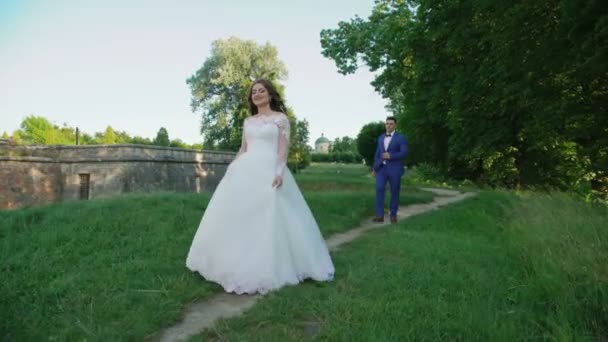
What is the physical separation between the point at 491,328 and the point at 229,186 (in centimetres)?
281

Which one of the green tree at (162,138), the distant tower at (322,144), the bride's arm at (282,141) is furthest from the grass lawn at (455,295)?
the distant tower at (322,144)

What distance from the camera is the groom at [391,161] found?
318 inches

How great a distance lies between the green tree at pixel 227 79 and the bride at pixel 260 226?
3542 cm

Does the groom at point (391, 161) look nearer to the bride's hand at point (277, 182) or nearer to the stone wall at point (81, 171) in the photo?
the bride's hand at point (277, 182)

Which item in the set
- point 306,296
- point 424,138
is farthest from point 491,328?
point 424,138

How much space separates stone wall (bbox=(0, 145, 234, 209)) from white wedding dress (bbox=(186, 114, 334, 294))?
2042 centimetres

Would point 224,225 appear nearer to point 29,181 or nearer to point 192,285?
point 192,285

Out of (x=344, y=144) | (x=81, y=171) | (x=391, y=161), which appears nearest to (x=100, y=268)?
(x=391, y=161)

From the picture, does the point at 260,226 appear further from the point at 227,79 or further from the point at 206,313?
the point at 227,79

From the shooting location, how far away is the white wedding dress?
3955 millimetres

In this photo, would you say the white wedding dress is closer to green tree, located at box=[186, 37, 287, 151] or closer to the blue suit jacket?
the blue suit jacket

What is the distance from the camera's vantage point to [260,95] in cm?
463

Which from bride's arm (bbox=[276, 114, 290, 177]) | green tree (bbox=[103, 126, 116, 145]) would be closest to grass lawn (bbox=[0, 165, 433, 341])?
bride's arm (bbox=[276, 114, 290, 177])

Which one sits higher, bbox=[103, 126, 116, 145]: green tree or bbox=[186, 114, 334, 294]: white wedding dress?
bbox=[103, 126, 116, 145]: green tree
